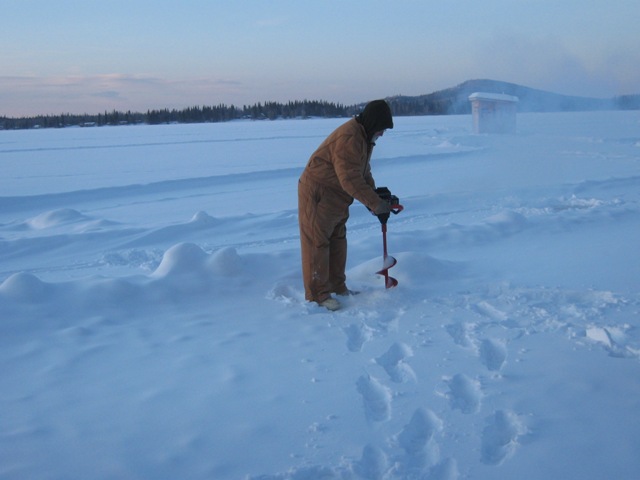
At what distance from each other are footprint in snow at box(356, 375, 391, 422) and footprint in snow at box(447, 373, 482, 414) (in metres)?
0.31

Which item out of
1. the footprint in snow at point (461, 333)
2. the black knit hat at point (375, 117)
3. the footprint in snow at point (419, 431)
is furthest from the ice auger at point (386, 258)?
the footprint in snow at point (419, 431)

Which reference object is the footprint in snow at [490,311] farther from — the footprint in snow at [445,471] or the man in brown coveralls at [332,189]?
the footprint in snow at [445,471]

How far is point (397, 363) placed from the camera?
3.25 metres

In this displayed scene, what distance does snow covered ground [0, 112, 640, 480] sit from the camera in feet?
7.82

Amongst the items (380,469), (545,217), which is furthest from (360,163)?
(545,217)

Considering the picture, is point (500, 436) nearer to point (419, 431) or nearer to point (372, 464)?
point (419, 431)

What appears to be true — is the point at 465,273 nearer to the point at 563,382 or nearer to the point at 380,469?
the point at 563,382

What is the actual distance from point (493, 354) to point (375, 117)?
5.82 ft

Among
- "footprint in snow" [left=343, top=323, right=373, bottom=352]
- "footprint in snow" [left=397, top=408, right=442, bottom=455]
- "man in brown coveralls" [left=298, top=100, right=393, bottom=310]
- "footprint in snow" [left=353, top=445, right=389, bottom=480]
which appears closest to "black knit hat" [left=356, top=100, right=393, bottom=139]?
"man in brown coveralls" [left=298, top=100, right=393, bottom=310]

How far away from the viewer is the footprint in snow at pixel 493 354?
3.17 m

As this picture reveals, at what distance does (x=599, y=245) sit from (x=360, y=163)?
3214 mm

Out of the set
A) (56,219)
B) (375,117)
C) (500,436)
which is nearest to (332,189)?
(375,117)

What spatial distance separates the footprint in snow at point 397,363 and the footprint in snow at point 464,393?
0.73ft

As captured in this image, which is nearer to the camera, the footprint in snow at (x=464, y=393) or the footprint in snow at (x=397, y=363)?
the footprint in snow at (x=464, y=393)
